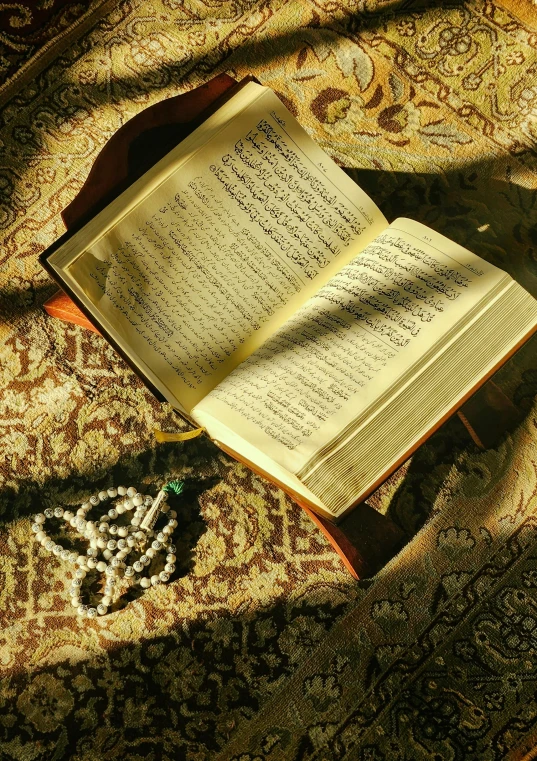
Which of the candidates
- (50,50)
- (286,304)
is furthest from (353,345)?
(50,50)

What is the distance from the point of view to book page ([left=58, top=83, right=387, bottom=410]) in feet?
3.16

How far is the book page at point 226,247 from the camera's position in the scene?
3.16 ft

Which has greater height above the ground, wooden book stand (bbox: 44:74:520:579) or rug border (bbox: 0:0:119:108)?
rug border (bbox: 0:0:119:108)

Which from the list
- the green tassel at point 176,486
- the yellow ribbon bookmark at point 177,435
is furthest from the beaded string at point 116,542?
the yellow ribbon bookmark at point 177,435

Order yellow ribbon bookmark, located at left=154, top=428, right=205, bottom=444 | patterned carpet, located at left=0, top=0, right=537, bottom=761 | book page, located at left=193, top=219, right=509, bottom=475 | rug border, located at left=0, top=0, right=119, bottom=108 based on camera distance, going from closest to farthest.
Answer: book page, located at left=193, top=219, right=509, bottom=475, yellow ribbon bookmark, located at left=154, top=428, right=205, bottom=444, patterned carpet, located at left=0, top=0, right=537, bottom=761, rug border, located at left=0, top=0, right=119, bottom=108

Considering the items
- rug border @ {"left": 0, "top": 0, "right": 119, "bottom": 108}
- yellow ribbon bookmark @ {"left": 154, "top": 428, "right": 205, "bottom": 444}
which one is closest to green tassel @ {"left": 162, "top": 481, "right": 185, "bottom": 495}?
yellow ribbon bookmark @ {"left": 154, "top": 428, "right": 205, "bottom": 444}

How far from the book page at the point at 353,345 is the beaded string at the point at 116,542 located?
1.12ft

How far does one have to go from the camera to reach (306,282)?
1.05 meters

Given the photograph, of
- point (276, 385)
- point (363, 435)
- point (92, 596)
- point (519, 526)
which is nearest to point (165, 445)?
point (92, 596)

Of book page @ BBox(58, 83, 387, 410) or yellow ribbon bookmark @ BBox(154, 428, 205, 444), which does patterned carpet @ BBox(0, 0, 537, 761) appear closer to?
yellow ribbon bookmark @ BBox(154, 428, 205, 444)

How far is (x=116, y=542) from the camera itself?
4.13 ft

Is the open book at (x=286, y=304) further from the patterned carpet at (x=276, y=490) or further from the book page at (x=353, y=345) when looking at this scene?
the patterned carpet at (x=276, y=490)

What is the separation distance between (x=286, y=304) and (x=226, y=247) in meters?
0.13

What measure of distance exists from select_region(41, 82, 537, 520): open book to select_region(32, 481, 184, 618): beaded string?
1.08 ft
